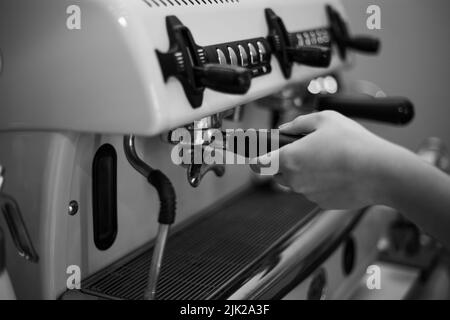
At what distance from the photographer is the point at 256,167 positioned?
1.72 ft

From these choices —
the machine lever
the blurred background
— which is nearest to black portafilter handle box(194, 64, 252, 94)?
the machine lever

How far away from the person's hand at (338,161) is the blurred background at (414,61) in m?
0.84

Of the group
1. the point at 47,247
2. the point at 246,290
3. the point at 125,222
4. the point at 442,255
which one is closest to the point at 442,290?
the point at 442,255

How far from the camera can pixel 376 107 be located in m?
0.78

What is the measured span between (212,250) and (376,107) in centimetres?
30

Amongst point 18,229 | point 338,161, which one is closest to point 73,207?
point 18,229

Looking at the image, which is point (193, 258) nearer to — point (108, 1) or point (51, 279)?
point (51, 279)

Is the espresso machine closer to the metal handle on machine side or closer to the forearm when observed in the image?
the metal handle on machine side

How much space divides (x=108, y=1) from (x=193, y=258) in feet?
1.17

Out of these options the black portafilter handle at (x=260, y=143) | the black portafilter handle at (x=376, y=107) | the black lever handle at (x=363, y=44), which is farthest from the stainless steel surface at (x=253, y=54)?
the black lever handle at (x=363, y=44)

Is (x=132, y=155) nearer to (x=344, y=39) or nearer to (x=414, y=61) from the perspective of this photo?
(x=344, y=39)

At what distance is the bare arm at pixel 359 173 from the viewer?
0.47 m

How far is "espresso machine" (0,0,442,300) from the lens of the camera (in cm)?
48

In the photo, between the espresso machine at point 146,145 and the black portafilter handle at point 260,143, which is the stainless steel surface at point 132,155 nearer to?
the espresso machine at point 146,145
